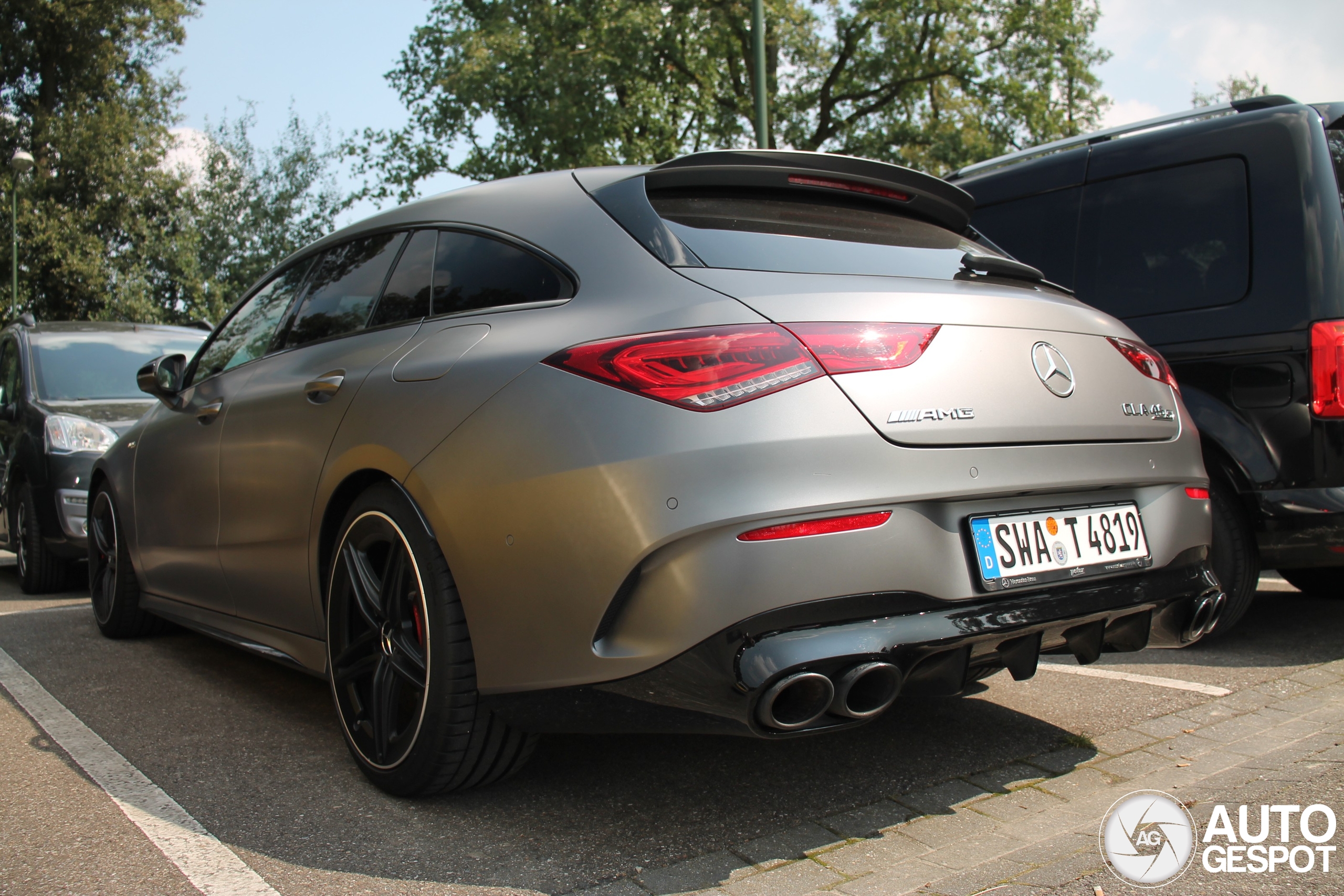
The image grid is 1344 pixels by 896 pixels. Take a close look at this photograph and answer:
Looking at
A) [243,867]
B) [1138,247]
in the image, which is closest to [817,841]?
[243,867]

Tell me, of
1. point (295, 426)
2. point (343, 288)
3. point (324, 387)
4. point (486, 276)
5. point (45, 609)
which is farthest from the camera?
point (45, 609)

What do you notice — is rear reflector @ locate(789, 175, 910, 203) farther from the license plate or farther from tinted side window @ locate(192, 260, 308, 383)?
tinted side window @ locate(192, 260, 308, 383)

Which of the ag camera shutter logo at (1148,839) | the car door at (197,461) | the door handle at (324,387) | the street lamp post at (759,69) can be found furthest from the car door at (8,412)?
the street lamp post at (759,69)

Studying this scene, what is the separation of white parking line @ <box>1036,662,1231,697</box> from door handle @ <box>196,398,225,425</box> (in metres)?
2.92

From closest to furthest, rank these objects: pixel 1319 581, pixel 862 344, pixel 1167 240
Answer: pixel 862 344 → pixel 1167 240 → pixel 1319 581

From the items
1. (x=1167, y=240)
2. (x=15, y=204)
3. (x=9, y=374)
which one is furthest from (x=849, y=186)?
(x=15, y=204)

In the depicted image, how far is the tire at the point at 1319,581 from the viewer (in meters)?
5.26

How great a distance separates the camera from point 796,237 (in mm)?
2666

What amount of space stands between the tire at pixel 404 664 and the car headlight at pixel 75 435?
4.43 meters

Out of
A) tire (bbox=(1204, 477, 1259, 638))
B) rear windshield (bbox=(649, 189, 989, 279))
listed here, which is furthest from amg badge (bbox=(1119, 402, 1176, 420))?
tire (bbox=(1204, 477, 1259, 638))

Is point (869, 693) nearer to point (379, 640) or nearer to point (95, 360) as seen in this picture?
point (379, 640)

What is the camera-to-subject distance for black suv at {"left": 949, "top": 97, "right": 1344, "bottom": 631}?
398 centimetres

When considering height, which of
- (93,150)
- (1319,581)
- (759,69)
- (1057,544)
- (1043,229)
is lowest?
(1319,581)

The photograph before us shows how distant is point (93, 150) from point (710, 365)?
34.5 m
